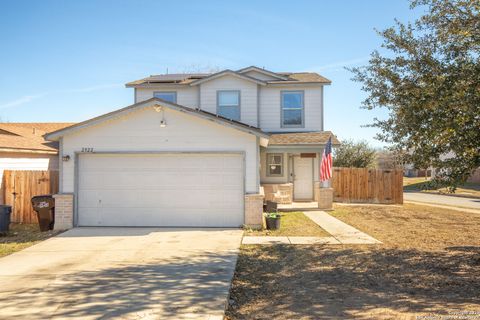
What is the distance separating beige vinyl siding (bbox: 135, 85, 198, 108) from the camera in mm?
19047

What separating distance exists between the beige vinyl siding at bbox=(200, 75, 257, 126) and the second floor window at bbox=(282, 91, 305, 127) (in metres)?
1.59

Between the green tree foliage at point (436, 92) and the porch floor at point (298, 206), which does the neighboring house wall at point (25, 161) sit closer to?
the porch floor at point (298, 206)

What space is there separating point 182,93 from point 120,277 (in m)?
13.7

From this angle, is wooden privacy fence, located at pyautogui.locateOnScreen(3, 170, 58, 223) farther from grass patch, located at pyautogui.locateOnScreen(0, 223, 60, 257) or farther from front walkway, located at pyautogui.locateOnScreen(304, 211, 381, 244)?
front walkway, located at pyautogui.locateOnScreen(304, 211, 381, 244)

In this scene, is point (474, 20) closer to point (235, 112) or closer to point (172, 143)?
point (172, 143)

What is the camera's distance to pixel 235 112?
1817 cm

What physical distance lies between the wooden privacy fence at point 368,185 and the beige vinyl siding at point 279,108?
431 centimetres

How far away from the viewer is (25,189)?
13.6 meters

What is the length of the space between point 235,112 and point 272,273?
1192 cm

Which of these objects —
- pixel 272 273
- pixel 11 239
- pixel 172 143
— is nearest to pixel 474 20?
pixel 272 273

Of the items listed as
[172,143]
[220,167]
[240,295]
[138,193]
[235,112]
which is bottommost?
[240,295]

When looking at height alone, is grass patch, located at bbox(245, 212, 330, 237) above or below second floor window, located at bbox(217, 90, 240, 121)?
below

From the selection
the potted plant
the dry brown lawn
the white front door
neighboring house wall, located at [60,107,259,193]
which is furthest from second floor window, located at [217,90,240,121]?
the dry brown lawn

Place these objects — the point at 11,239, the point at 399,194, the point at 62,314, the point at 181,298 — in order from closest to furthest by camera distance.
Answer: the point at 62,314 < the point at 181,298 < the point at 11,239 < the point at 399,194
